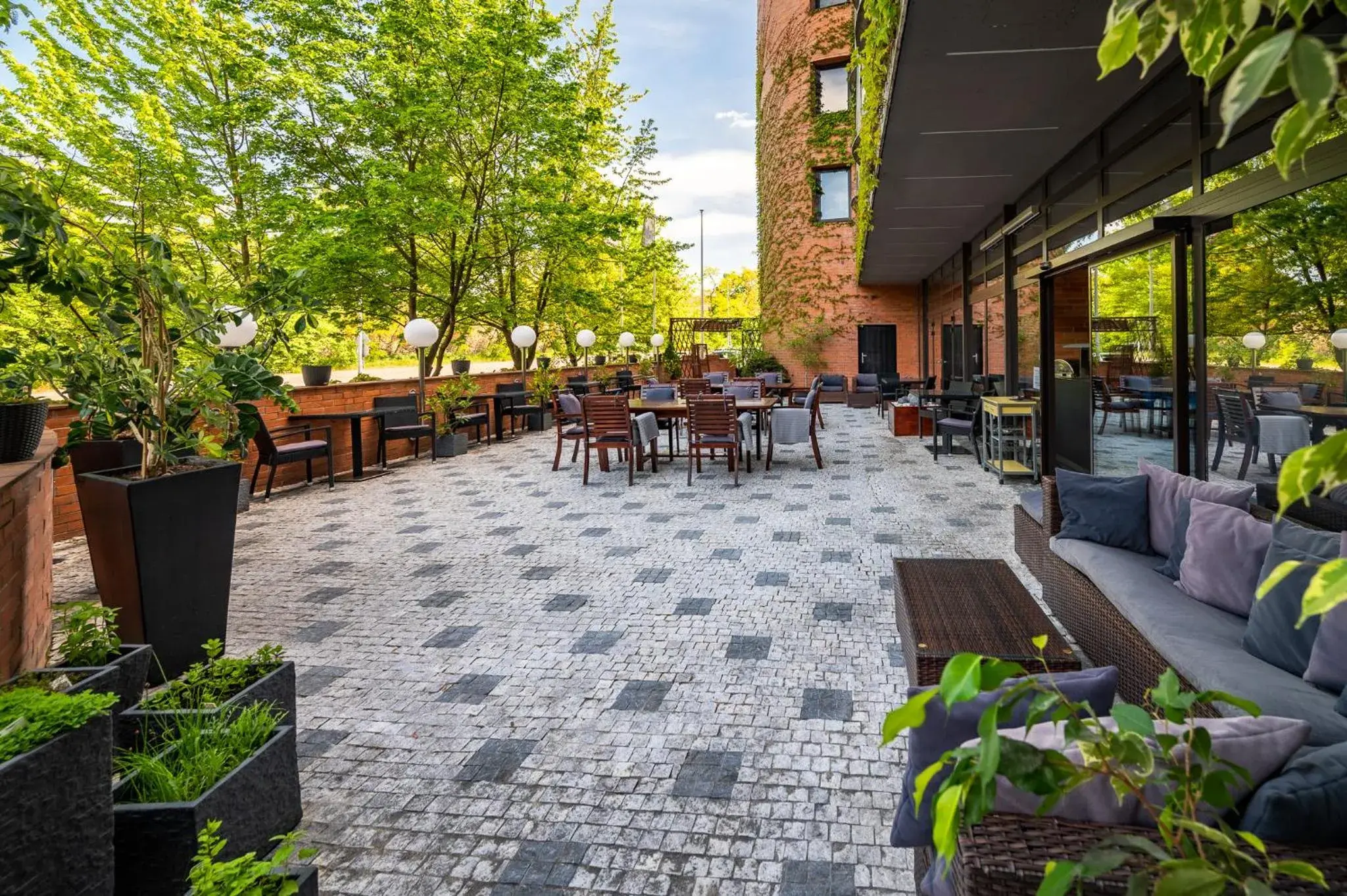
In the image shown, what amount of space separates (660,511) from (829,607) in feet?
9.39

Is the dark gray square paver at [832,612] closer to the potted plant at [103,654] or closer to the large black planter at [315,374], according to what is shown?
the potted plant at [103,654]

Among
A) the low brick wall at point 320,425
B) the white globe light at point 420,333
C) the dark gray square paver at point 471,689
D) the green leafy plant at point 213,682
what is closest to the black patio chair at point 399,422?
the low brick wall at point 320,425

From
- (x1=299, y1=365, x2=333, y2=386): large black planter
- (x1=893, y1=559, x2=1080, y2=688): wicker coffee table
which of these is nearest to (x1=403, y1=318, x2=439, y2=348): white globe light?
(x1=299, y1=365, x2=333, y2=386): large black planter

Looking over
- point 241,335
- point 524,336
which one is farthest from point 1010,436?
point 524,336

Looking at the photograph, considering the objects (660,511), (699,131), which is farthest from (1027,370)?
(699,131)

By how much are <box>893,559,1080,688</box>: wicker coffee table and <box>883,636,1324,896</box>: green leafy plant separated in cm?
129

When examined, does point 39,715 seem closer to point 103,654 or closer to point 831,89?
point 103,654

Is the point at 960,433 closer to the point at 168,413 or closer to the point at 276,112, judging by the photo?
the point at 168,413

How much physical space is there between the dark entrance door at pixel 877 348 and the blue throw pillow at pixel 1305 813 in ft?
59.4

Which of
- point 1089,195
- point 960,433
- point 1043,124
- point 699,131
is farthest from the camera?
point 699,131

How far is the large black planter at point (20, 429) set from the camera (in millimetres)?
3205

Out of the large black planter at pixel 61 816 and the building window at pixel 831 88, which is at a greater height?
the building window at pixel 831 88

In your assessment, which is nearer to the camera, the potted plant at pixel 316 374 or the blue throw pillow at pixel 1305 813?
the blue throw pillow at pixel 1305 813

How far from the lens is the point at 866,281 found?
17.9 metres
